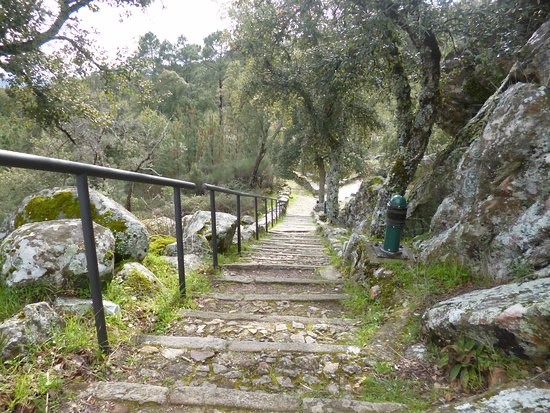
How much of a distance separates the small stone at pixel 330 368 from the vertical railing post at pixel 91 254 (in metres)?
1.26

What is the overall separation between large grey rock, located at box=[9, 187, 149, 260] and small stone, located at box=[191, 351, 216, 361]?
1625mm

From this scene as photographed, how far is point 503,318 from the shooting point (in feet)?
4.93

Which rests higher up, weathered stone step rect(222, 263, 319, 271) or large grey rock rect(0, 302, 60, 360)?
large grey rock rect(0, 302, 60, 360)

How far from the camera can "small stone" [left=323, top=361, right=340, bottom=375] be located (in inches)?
69.5

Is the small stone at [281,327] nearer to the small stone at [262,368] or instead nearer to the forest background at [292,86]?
the small stone at [262,368]

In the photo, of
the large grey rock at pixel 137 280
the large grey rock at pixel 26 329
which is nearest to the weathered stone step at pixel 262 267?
the large grey rock at pixel 137 280

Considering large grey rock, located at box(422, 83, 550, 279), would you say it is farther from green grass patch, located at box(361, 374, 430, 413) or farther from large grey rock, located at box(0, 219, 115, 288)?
large grey rock, located at box(0, 219, 115, 288)

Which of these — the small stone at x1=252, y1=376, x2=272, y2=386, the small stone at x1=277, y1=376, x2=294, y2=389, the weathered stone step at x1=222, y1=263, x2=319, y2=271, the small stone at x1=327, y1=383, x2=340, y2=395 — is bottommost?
the weathered stone step at x1=222, y1=263, x2=319, y2=271

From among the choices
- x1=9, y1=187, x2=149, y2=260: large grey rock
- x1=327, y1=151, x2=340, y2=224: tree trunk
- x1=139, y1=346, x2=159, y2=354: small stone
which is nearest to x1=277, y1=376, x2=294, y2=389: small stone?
x1=139, y1=346, x2=159, y2=354: small stone

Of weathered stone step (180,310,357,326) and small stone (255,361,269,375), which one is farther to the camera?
weathered stone step (180,310,357,326)

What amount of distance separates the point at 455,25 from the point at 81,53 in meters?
8.72

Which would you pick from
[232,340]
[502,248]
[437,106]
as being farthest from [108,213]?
[437,106]

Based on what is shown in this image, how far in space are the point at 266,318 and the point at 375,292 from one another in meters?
1.09

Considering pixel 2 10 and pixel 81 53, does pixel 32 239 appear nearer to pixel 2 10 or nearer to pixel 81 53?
pixel 2 10
